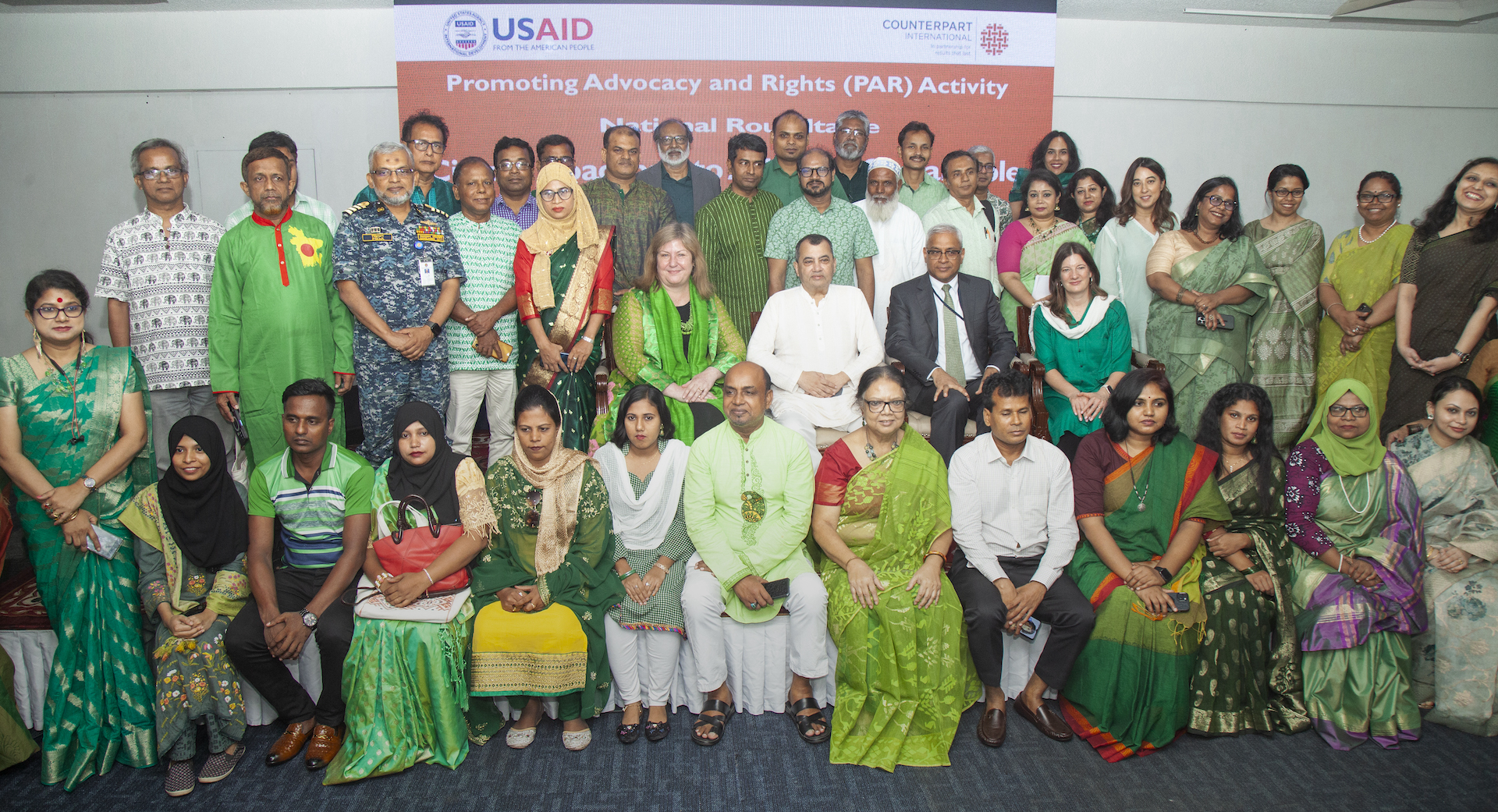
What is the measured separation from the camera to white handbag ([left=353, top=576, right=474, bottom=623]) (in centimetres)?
279

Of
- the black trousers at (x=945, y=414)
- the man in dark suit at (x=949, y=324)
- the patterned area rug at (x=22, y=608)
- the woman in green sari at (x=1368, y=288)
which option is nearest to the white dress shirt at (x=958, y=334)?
the man in dark suit at (x=949, y=324)

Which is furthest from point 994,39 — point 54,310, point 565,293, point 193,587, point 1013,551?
point 193,587

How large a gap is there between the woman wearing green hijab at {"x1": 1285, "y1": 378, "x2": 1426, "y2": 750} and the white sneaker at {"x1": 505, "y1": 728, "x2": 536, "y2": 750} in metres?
2.78

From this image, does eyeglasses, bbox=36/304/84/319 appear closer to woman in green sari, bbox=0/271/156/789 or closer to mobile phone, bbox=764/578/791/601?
woman in green sari, bbox=0/271/156/789

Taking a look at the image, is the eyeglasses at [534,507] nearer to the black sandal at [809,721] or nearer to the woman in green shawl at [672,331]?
the woman in green shawl at [672,331]

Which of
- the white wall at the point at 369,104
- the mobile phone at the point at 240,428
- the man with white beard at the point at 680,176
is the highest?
the white wall at the point at 369,104

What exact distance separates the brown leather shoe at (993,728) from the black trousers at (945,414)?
112 centimetres

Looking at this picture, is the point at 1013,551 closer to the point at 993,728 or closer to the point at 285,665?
the point at 993,728

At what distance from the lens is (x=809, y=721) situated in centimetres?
295

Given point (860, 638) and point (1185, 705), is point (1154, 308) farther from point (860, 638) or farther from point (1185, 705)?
point (860, 638)

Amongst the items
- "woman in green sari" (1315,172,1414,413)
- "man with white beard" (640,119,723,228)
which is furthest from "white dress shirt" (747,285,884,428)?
A: "woman in green sari" (1315,172,1414,413)

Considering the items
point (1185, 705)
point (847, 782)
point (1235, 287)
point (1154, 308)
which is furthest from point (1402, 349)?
point (847, 782)

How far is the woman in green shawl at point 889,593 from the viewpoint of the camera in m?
2.86

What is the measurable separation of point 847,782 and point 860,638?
464mm
